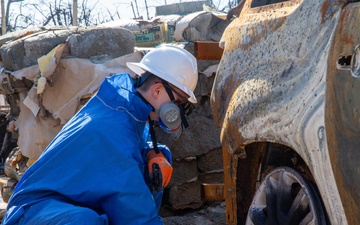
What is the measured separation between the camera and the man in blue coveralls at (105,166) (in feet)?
9.70

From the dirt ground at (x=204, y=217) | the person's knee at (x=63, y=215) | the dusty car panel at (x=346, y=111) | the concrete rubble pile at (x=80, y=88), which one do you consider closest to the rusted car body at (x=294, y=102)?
the dusty car panel at (x=346, y=111)

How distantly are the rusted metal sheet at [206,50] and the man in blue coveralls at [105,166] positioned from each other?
1086 millimetres

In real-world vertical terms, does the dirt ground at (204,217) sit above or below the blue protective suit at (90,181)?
below

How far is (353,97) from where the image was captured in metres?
2.16

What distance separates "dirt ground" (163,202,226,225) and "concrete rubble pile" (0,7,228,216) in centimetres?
11

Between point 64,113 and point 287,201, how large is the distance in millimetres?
4111

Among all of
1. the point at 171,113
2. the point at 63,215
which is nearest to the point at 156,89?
the point at 171,113

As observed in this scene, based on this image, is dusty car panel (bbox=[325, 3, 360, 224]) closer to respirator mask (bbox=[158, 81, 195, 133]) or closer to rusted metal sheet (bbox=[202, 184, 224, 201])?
respirator mask (bbox=[158, 81, 195, 133])

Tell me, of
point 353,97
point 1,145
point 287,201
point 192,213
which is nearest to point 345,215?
point 353,97

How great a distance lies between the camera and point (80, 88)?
6676mm

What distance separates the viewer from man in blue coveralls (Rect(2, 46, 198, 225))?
9.70 feet

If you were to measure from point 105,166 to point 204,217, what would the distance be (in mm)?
3392

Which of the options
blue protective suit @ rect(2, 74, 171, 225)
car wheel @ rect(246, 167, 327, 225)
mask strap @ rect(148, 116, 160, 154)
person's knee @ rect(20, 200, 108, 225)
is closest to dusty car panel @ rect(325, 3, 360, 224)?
car wheel @ rect(246, 167, 327, 225)

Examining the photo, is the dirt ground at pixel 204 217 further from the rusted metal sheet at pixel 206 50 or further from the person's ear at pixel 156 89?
the person's ear at pixel 156 89
